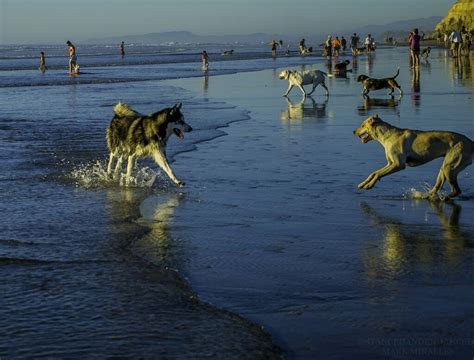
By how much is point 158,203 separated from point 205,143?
4791 mm

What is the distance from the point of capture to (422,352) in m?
4.46

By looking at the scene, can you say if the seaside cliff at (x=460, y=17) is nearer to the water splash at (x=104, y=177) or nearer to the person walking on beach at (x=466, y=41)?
the person walking on beach at (x=466, y=41)

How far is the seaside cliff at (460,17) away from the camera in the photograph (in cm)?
8612

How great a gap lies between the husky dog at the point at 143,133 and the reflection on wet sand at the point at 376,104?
25.7ft

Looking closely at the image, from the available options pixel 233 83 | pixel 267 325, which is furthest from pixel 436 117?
pixel 233 83

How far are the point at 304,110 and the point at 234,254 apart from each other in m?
12.8

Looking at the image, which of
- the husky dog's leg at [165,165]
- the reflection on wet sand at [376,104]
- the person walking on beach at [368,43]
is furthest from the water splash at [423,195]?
the person walking on beach at [368,43]

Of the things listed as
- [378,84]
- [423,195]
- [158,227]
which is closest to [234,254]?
[158,227]

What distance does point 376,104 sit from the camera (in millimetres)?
20000

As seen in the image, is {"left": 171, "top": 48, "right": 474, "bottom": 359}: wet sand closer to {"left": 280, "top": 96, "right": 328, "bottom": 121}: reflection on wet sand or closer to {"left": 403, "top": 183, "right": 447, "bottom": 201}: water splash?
{"left": 403, "top": 183, "right": 447, "bottom": 201}: water splash

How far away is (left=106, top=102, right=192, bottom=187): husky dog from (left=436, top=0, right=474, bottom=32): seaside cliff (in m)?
78.3

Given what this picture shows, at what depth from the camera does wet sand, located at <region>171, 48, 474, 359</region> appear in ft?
15.9

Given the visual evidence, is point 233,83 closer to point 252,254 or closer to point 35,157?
point 35,157

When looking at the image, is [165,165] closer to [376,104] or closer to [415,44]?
[376,104]
